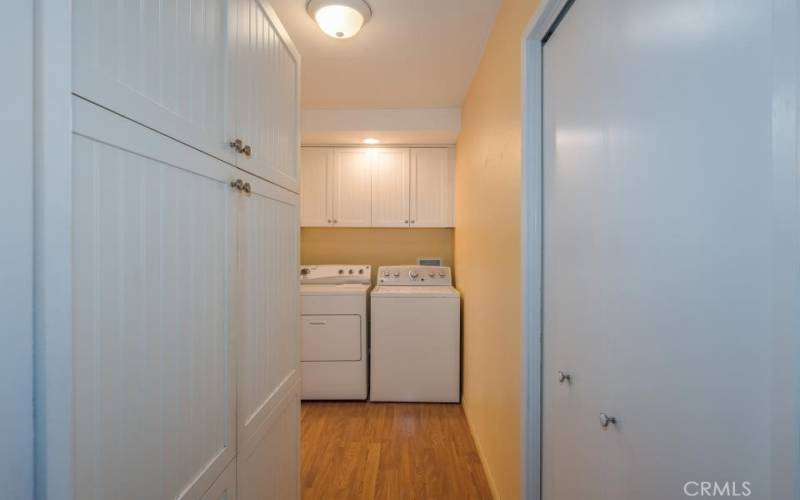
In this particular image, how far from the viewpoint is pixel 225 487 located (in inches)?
37.7

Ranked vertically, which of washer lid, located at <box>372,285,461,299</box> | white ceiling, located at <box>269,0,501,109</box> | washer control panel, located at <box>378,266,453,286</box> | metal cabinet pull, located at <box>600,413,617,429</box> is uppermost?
white ceiling, located at <box>269,0,501,109</box>

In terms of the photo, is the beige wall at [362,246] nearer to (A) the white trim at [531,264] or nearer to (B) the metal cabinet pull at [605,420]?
(A) the white trim at [531,264]

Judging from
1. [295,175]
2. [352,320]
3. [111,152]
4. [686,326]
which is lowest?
[352,320]

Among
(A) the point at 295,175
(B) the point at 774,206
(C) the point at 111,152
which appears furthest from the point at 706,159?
(A) the point at 295,175

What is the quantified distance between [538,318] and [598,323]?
0.40 metres

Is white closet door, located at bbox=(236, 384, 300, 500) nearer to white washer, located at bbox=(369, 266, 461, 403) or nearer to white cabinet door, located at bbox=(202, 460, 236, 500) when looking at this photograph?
white cabinet door, located at bbox=(202, 460, 236, 500)

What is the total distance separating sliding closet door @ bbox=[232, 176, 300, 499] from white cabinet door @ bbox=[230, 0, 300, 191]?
9cm

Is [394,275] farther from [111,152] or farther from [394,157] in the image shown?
[111,152]

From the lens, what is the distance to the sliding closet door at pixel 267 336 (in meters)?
1.05

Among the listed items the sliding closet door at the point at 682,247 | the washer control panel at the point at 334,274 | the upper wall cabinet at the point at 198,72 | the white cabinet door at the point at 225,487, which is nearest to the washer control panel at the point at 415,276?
the washer control panel at the point at 334,274

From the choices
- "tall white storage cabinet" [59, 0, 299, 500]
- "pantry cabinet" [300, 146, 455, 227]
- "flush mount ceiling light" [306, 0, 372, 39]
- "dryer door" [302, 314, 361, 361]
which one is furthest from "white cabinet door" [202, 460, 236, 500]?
"pantry cabinet" [300, 146, 455, 227]

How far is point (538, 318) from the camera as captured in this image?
1301 mm

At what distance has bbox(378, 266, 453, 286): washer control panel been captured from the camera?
10.7 feet

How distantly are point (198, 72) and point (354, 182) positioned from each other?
249 cm
